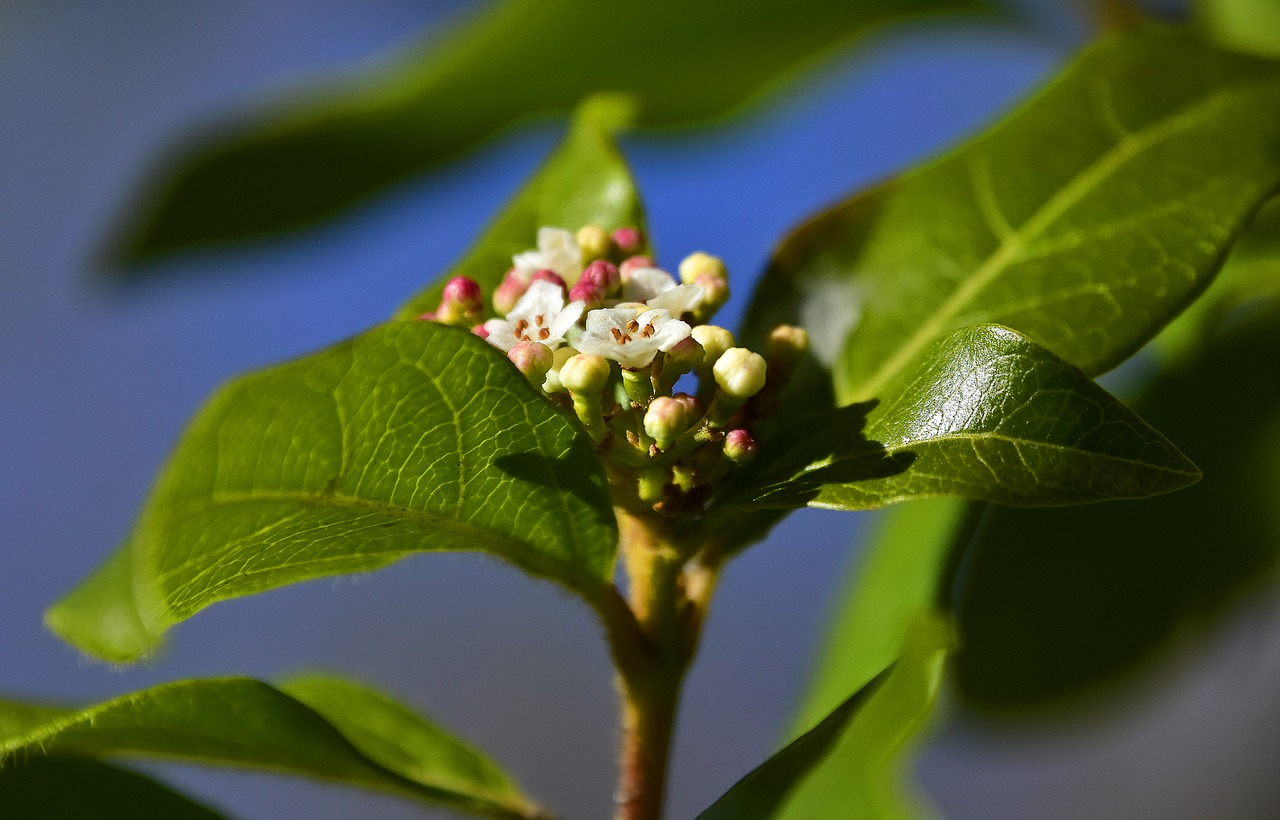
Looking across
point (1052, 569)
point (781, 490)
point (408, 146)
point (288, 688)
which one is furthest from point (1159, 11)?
point (288, 688)

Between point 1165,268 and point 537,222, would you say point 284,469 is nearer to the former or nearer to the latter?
point 537,222

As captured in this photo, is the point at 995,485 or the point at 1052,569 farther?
the point at 1052,569

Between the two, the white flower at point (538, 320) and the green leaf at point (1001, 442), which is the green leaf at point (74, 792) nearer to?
the white flower at point (538, 320)

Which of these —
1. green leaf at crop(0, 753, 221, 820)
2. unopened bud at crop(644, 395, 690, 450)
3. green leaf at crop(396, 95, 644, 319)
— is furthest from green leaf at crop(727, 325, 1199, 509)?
green leaf at crop(0, 753, 221, 820)

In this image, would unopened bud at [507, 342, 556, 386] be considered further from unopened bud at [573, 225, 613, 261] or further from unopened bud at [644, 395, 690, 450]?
unopened bud at [573, 225, 613, 261]

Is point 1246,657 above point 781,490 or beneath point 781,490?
beneath

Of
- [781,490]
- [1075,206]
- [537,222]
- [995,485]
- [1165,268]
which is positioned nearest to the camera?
[995,485]

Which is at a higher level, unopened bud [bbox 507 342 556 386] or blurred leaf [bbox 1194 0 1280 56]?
blurred leaf [bbox 1194 0 1280 56]
